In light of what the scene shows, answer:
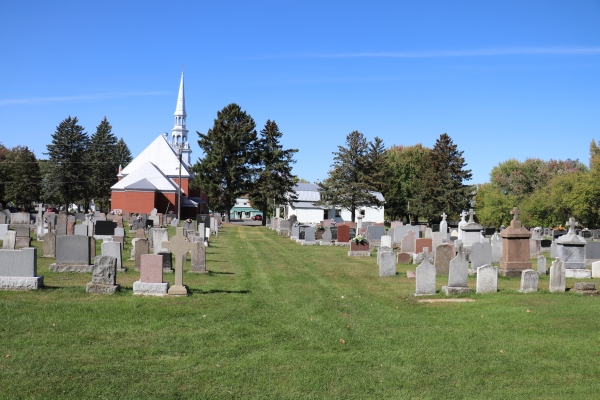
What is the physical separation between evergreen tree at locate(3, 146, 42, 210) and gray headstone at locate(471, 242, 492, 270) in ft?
222

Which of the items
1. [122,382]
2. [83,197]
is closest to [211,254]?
[122,382]

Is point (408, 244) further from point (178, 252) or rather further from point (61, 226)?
point (61, 226)

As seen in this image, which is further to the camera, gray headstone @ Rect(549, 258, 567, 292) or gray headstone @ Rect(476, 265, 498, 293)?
gray headstone @ Rect(549, 258, 567, 292)

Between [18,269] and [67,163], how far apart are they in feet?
206

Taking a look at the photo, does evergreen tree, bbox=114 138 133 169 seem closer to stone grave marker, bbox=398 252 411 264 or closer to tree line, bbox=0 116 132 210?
tree line, bbox=0 116 132 210

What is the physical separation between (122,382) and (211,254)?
1736 centimetres

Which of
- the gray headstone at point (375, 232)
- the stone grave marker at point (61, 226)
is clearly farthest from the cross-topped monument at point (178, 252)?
the gray headstone at point (375, 232)

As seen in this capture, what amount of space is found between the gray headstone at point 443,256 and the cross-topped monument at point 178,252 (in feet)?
24.9

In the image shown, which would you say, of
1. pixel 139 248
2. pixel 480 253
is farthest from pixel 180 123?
pixel 480 253

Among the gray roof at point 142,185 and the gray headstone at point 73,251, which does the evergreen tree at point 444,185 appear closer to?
the gray roof at point 142,185

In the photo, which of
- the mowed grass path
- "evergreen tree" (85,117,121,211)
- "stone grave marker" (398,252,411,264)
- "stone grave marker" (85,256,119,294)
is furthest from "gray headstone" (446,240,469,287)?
"evergreen tree" (85,117,121,211)

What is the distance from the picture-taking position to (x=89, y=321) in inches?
403

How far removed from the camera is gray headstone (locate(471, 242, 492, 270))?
19.1 meters

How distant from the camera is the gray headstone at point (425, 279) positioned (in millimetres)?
13844
